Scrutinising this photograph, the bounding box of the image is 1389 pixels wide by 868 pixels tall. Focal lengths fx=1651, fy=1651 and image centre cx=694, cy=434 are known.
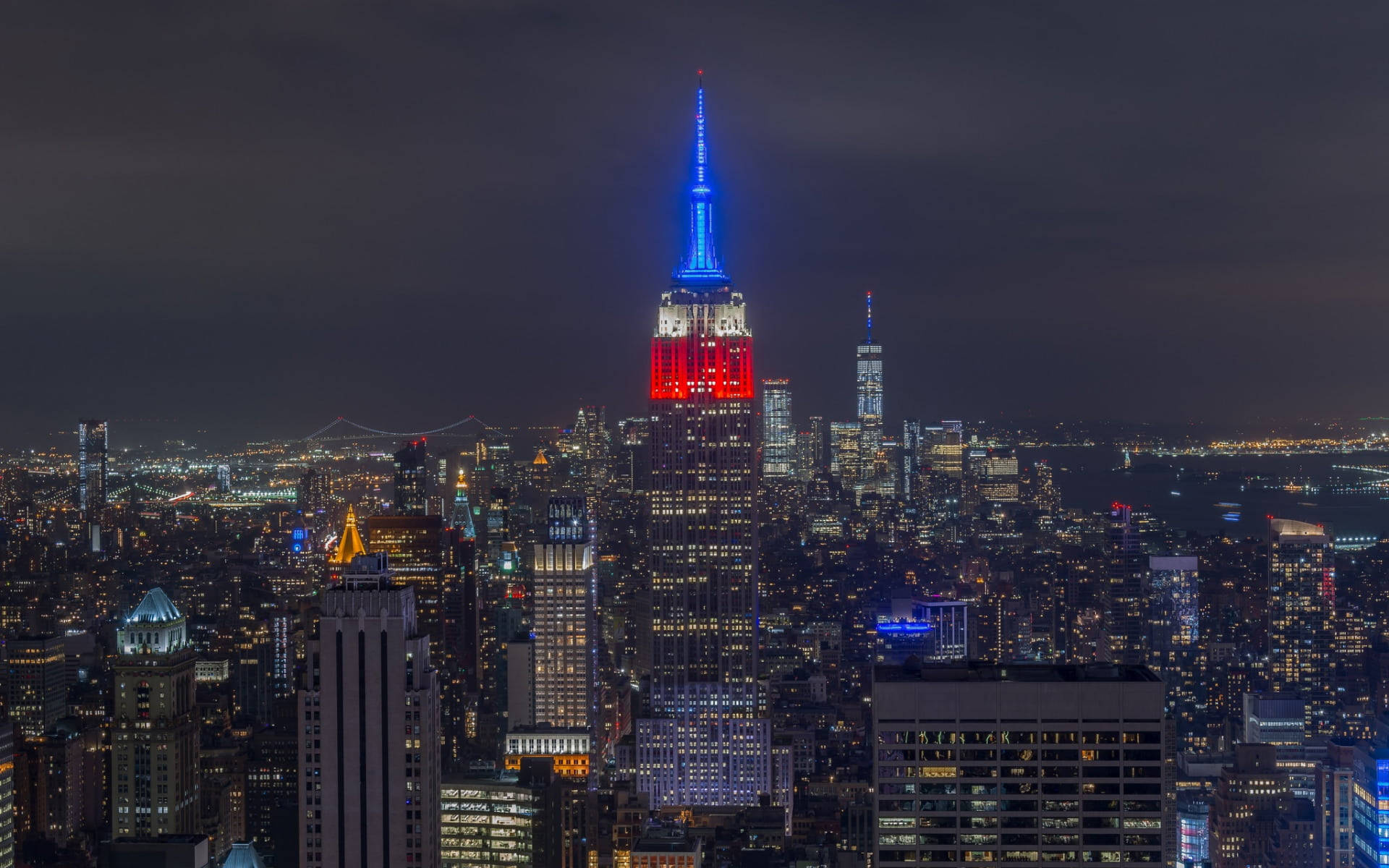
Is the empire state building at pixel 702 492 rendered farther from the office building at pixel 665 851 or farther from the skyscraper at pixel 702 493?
the office building at pixel 665 851

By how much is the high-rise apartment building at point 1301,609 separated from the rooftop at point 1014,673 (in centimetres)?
1416

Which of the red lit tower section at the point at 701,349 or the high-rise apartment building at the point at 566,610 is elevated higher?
the red lit tower section at the point at 701,349

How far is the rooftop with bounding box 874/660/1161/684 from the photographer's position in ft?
44.3

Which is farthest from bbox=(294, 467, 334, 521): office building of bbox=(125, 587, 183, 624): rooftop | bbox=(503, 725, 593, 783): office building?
bbox=(503, 725, 593, 783): office building

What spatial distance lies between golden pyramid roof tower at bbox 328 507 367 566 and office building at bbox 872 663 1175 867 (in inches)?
549

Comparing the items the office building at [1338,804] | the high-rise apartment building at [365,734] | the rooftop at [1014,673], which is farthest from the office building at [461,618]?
the office building at [1338,804]

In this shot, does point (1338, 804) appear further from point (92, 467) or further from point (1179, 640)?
point (92, 467)

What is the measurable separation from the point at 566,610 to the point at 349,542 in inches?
210

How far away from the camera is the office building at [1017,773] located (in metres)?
13.4

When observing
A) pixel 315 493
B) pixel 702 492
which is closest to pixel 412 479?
pixel 315 493

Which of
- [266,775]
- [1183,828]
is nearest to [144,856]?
[266,775]

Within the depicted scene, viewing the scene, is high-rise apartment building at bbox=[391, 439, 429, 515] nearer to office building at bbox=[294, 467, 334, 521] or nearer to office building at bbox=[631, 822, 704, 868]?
office building at bbox=[294, 467, 334, 521]

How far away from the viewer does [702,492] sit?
31578 millimetres

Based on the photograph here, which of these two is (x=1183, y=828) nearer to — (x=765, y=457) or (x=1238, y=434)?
(x=1238, y=434)
